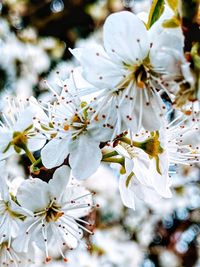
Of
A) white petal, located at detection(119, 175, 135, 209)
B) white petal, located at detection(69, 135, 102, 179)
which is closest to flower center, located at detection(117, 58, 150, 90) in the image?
white petal, located at detection(69, 135, 102, 179)

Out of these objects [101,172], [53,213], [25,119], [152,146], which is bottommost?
[101,172]

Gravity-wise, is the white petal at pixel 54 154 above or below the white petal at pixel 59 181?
above

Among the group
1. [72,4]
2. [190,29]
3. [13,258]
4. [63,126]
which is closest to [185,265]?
[72,4]

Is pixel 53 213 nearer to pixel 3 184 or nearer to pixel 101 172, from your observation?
pixel 3 184

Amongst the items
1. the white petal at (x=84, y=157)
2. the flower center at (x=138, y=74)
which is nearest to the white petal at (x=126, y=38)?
the flower center at (x=138, y=74)

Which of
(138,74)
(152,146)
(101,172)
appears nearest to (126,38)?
(138,74)

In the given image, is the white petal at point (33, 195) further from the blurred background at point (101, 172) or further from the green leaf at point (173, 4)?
the blurred background at point (101, 172)
